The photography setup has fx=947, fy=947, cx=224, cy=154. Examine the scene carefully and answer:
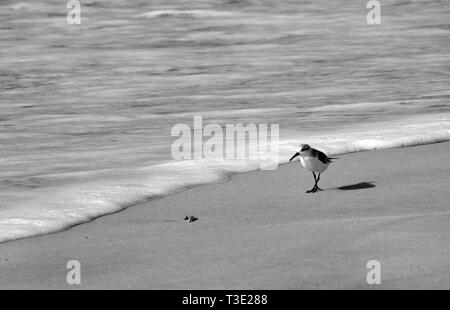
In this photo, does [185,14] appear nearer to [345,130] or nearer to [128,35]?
[128,35]

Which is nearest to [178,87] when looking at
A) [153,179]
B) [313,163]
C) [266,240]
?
[153,179]

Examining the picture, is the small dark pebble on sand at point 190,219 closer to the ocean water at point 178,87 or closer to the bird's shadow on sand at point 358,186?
the ocean water at point 178,87

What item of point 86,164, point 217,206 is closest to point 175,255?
point 217,206

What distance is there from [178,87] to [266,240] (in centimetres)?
704

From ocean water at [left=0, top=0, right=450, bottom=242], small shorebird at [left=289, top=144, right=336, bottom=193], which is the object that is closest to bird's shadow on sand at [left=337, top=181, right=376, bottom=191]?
small shorebird at [left=289, top=144, right=336, bottom=193]

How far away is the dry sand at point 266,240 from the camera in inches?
151

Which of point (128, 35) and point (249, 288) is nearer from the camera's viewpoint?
point (249, 288)

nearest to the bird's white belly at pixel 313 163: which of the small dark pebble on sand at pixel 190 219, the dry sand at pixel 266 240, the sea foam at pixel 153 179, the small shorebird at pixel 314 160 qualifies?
the small shorebird at pixel 314 160

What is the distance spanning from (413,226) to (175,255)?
3.76 feet

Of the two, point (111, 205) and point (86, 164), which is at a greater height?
point (86, 164)

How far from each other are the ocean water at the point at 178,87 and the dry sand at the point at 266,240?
374 mm

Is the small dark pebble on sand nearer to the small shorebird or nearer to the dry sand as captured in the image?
the dry sand
